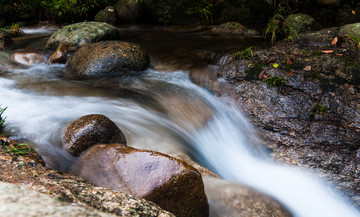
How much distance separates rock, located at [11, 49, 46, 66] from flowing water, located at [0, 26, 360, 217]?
0.51m

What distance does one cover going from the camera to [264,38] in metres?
8.55

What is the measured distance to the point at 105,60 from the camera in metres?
6.05

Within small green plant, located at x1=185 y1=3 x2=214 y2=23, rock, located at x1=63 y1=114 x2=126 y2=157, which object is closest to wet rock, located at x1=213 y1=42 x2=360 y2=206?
rock, located at x1=63 y1=114 x2=126 y2=157

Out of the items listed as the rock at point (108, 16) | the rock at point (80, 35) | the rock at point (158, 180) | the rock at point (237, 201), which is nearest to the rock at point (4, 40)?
the rock at point (80, 35)

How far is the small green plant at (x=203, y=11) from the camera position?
1064 centimetres

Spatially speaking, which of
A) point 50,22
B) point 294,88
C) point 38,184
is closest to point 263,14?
point 294,88

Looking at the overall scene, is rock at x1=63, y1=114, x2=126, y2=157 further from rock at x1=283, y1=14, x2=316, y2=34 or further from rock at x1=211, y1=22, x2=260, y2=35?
rock at x1=211, y1=22, x2=260, y2=35

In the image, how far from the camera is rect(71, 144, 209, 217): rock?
2.25m

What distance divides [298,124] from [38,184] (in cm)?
370

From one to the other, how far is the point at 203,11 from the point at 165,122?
24.8 feet

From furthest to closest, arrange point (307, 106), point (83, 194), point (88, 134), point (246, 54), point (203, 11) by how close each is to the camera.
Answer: point (203, 11) < point (246, 54) < point (307, 106) < point (88, 134) < point (83, 194)

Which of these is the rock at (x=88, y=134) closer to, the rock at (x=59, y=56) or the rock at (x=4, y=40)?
the rock at (x=59, y=56)

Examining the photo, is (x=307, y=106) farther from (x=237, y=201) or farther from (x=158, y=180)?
(x=158, y=180)

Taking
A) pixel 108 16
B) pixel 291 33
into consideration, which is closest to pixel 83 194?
pixel 291 33
